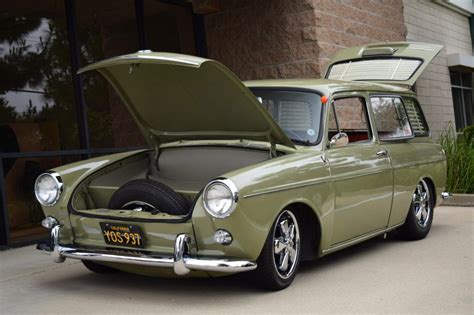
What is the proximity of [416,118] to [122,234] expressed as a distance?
3837 mm

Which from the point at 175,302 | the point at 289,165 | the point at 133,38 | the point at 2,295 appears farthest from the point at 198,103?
the point at 133,38

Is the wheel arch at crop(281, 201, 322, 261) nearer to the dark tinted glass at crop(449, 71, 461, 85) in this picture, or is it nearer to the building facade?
the building facade

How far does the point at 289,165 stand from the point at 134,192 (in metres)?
1.15

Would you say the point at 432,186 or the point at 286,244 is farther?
the point at 432,186

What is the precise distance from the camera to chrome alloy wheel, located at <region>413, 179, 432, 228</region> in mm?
6758

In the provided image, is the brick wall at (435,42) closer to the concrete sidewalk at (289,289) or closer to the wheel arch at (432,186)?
the wheel arch at (432,186)

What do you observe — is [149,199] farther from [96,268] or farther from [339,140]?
[339,140]

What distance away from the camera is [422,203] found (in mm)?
6848

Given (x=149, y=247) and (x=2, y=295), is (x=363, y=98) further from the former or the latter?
(x=2, y=295)

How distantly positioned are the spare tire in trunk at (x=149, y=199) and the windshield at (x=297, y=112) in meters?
1.19

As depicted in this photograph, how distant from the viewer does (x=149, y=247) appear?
448cm

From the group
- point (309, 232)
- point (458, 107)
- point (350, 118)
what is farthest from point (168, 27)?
point (458, 107)

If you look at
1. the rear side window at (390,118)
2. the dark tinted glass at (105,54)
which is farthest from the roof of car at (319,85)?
the dark tinted glass at (105,54)

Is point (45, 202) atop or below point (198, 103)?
below
